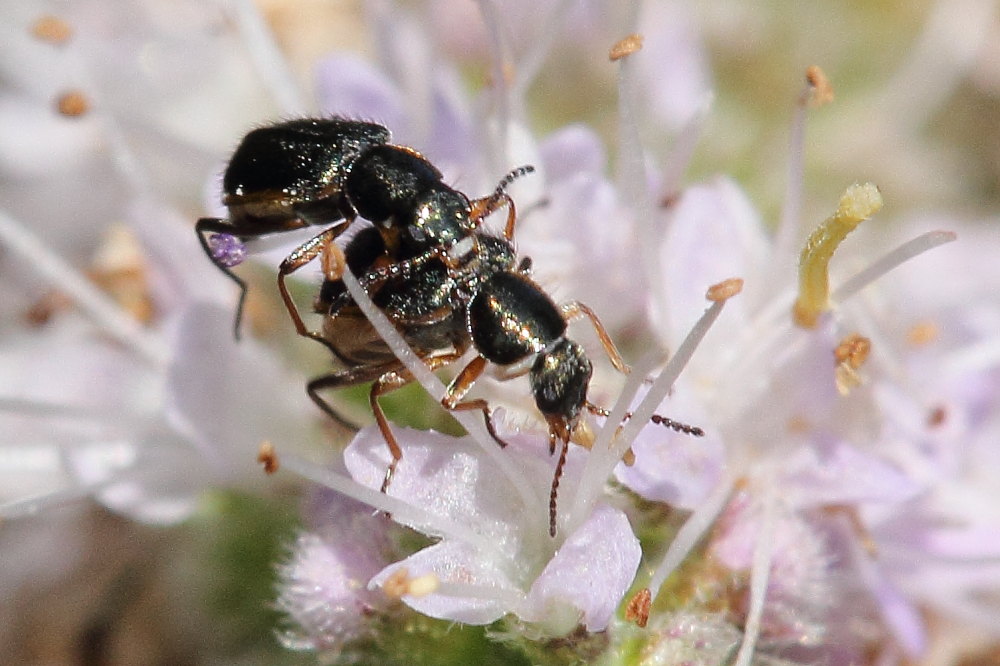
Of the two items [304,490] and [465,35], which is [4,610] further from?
[465,35]

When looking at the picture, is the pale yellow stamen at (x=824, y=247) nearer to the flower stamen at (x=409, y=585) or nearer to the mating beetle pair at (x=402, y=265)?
the mating beetle pair at (x=402, y=265)

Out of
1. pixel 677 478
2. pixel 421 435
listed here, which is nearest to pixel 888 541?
pixel 677 478

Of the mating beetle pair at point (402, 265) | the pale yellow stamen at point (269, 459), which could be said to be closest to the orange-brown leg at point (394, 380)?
the mating beetle pair at point (402, 265)

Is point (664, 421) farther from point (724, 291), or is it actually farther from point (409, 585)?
point (409, 585)

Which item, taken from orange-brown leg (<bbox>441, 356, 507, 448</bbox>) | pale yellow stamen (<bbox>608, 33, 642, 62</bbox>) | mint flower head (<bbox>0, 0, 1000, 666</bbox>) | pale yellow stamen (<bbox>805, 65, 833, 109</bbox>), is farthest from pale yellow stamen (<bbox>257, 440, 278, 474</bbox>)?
pale yellow stamen (<bbox>805, 65, 833, 109</bbox>)

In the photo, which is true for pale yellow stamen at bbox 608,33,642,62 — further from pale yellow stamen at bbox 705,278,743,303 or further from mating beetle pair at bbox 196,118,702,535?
pale yellow stamen at bbox 705,278,743,303

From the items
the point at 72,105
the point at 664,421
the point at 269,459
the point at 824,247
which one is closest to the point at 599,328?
the point at 664,421
